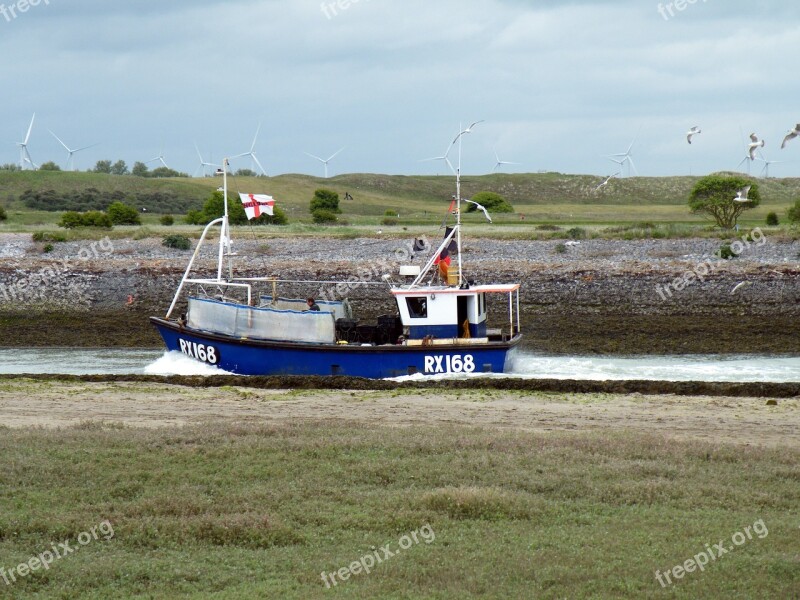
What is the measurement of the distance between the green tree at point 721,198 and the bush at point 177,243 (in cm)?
3187

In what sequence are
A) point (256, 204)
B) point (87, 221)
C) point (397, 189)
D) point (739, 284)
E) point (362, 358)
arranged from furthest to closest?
point (397, 189) < point (87, 221) < point (739, 284) < point (256, 204) < point (362, 358)

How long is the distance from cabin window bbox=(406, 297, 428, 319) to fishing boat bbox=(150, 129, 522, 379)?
0.08 ft

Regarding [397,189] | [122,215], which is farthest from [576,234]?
[397,189]

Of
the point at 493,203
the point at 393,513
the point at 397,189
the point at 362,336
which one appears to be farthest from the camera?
the point at 397,189

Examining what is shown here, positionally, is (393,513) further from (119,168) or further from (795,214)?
Answer: (119,168)

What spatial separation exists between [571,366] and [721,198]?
4341 centimetres

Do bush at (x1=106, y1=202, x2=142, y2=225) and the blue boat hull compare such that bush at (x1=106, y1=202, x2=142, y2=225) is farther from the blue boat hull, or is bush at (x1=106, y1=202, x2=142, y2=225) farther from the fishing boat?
the blue boat hull

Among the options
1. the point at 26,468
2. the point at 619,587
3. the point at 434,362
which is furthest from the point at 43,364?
the point at 619,587

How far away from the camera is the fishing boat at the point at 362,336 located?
912 inches

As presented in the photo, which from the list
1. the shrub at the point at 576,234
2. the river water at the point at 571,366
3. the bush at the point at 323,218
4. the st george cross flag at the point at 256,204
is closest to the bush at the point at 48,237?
the bush at the point at 323,218

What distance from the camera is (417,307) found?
23.9 meters

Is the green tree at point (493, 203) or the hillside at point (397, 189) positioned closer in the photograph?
the green tree at point (493, 203)

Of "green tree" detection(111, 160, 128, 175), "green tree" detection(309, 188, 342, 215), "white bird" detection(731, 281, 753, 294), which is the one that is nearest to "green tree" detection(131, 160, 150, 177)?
"green tree" detection(111, 160, 128, 175)

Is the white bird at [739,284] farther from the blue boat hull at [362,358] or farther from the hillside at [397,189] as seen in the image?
the hillside at [397,189]
